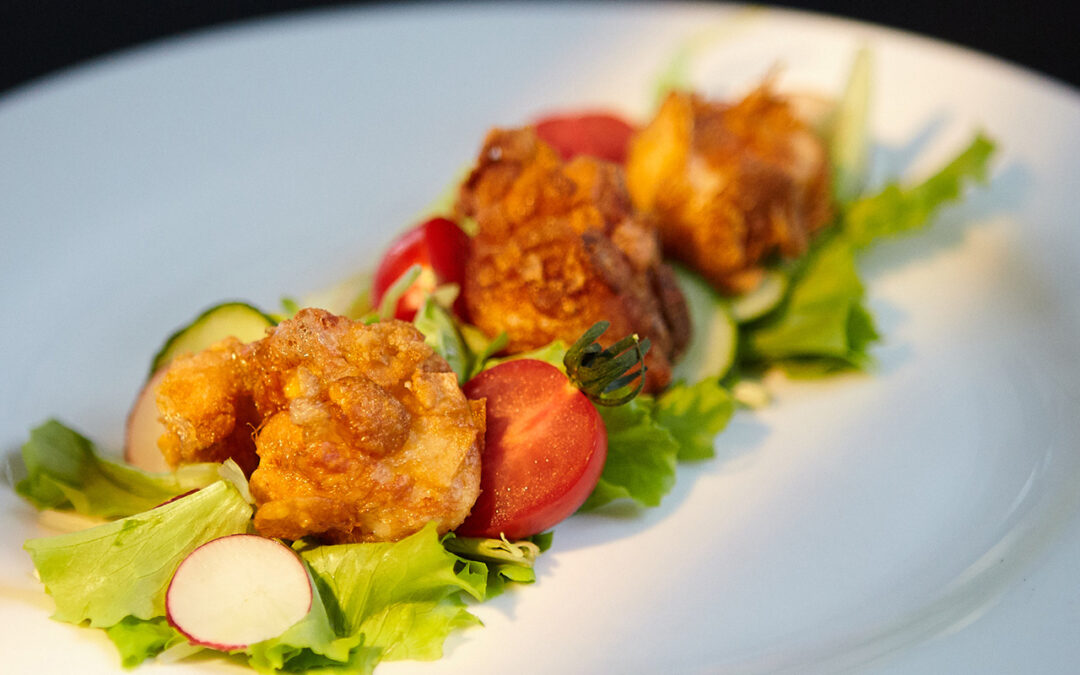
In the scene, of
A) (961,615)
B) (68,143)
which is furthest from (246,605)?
(68,143)

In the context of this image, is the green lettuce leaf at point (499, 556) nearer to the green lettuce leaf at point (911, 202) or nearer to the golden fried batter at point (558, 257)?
the golden fried batter at point (558, 257)

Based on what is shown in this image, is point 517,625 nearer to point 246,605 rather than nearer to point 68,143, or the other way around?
point 246,605

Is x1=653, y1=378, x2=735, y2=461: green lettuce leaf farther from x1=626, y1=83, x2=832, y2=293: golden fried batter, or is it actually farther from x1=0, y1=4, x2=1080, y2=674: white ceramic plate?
x1=626, y1=83, x2=832, y2=293: golden fried batter

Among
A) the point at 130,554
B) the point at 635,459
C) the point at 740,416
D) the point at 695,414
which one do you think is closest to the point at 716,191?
the point at 740,416

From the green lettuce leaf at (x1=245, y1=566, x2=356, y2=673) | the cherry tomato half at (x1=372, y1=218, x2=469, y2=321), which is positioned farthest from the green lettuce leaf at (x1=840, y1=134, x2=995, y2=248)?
the green lettuce leaf at (x1=245, y1=566, x2=356, y2=673)

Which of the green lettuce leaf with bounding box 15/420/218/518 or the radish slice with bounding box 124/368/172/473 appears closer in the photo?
the green lettuce leaf with bounding box 15/420/218/518

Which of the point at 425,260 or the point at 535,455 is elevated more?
the point at 425,260

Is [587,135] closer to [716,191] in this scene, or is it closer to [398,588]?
[716,191]
